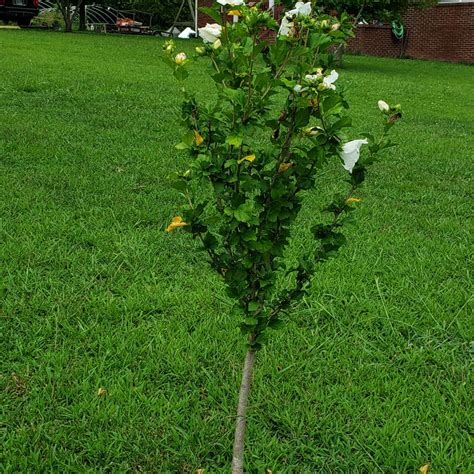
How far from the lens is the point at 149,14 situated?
3534 cm

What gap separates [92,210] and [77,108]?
142 inches

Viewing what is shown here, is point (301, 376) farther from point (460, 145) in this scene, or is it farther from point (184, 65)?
point (460, 145)

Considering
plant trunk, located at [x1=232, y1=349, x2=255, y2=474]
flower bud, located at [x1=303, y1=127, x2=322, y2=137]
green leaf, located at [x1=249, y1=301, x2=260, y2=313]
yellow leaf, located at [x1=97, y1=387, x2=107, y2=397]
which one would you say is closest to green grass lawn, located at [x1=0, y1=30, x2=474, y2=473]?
yellow leaf, located at [x1=97, y1=387, x2=107, y2=397]

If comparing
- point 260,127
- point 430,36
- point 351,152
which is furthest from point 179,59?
point 430,36

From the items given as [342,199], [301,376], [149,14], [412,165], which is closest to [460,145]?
[412,165]

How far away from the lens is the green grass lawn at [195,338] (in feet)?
6.79

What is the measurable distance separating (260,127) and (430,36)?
20.3m

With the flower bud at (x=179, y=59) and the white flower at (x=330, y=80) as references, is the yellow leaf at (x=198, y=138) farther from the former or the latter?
the white flower at (x=330, y=80)

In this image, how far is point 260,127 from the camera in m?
1.47

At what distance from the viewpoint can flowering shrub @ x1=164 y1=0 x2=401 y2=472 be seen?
4.49 feet

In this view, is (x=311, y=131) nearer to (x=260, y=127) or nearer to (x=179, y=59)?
(x=260, y=127)

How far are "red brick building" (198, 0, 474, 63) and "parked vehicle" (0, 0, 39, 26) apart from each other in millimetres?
9640

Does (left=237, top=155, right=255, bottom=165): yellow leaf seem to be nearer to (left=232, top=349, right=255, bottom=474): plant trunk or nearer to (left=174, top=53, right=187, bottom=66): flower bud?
(left=174, top=53, right=187, bottom=66): flower bud

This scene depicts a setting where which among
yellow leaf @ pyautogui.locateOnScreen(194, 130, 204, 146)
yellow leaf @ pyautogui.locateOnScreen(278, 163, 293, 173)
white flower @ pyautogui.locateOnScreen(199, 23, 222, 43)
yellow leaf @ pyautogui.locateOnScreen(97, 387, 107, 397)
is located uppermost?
white flower @ pyautogui.locateOnScreen(199, 23, 222, 43)
